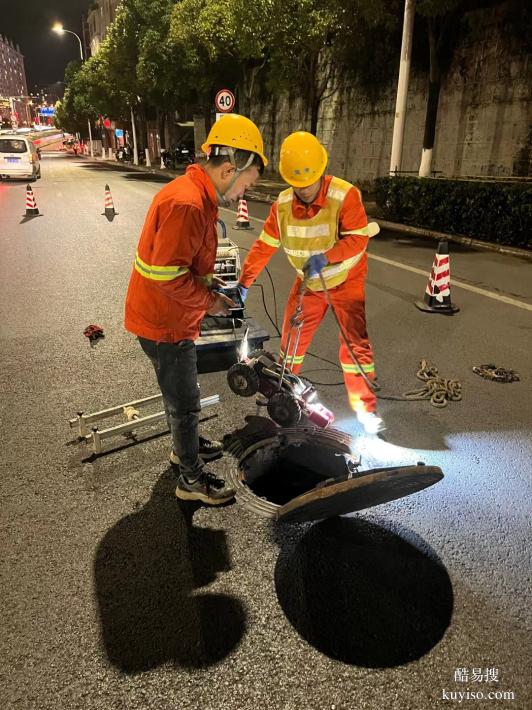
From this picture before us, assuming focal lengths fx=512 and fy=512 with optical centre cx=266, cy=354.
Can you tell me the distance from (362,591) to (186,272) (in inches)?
68.8

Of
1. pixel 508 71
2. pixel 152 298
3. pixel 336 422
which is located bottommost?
pixel 336 422

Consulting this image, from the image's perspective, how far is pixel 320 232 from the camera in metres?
3.66

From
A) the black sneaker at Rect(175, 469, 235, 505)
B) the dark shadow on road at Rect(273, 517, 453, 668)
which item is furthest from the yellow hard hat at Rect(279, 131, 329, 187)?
the dark shadow on road at Rect(273, 517, 453, 668)

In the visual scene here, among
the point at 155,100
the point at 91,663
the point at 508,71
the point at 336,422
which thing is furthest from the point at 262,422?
the point at 155,100

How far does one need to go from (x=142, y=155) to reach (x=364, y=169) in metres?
38.6

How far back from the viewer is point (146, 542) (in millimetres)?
2738

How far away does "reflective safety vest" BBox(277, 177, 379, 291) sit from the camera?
3.56 m

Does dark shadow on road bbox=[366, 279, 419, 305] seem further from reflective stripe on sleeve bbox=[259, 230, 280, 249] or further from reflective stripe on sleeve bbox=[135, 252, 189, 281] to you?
reflective stripe on sleeve bbox=[135, 252, 189, 281]

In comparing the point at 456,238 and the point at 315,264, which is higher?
the point at 315,264

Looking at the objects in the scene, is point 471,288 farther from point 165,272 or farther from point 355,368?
point 165,272

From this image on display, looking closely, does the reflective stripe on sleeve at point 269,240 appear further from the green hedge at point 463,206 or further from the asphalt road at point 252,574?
the green hedge at point 463,206

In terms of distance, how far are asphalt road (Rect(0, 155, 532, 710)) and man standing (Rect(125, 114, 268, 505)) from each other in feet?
1.64

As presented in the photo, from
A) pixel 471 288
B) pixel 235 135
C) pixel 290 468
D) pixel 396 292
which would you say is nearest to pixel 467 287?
pixel 471 288

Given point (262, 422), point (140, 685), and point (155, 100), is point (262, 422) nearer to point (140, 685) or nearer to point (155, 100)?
point (140, 685)
